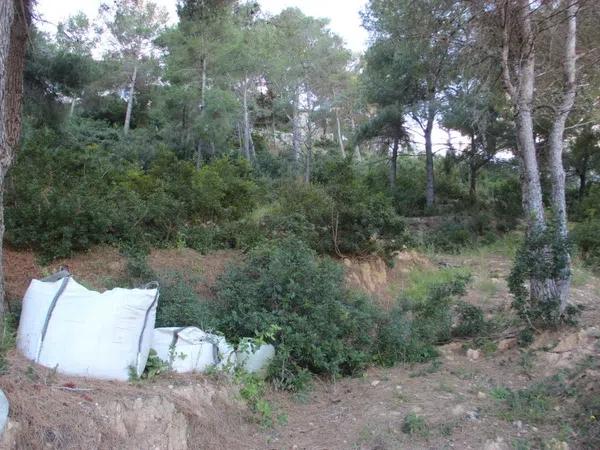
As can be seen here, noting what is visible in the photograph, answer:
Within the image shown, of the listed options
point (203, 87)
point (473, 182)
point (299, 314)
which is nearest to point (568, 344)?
→ point (299, 314)

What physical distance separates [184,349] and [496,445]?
96.8 inches

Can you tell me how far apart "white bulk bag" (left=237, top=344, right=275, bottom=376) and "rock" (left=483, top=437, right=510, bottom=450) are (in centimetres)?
201

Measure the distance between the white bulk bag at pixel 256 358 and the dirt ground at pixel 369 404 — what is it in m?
0.28

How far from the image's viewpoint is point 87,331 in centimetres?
369

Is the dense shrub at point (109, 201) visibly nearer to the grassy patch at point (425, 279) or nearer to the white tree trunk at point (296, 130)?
the grassy patch at point (425, 279)

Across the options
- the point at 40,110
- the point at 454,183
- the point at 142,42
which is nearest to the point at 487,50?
the point at 40,110

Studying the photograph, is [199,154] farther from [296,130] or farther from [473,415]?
[473,415]

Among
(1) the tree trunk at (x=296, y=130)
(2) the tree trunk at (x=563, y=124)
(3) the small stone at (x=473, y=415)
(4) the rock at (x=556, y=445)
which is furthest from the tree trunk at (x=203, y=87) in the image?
(4) the rock at (x=556, y=445)

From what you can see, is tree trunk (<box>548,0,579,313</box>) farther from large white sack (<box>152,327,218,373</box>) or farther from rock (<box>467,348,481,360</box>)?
large white sack (<box>152,327,218,373</box>)

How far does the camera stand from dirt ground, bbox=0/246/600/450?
338 centimetres

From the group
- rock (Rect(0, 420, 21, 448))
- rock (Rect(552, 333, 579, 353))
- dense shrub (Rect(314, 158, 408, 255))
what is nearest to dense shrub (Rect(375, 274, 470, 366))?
rock (Rect(552, 333, 579, 353))

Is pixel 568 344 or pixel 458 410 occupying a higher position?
pixel 568 344

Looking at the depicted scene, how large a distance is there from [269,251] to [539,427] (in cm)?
343

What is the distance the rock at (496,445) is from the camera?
12.1 ft
